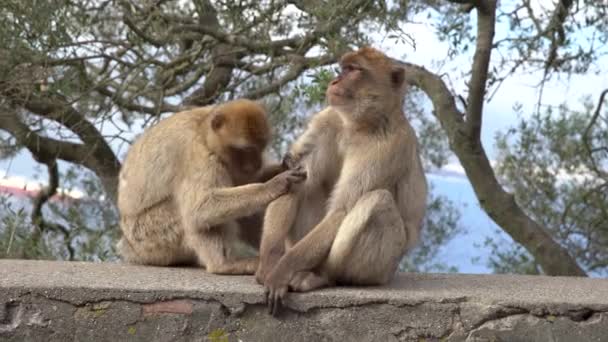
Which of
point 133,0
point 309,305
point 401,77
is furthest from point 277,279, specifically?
point 133,0

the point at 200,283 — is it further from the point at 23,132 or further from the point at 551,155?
the point at 551,155

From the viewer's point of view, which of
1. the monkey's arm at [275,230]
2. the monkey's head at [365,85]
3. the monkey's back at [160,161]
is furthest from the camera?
the monkey's back at [160,161]

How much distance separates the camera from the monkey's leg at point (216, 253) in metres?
3.97

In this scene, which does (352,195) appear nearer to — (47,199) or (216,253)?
(216,253)

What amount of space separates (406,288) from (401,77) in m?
0.87

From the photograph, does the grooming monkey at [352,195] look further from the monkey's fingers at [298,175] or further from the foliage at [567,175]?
the foliage at [567,175]

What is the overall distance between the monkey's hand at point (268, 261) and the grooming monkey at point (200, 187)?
249 mm

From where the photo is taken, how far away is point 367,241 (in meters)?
3.55

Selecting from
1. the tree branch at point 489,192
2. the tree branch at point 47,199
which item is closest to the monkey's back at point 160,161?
the tree branch at point 489,192

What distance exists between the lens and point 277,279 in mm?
3457

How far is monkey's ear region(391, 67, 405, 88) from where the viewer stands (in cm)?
383

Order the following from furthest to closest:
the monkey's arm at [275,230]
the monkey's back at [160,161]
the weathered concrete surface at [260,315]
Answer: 1. the monkey's back at [160,161]
2. the monkey's arm at [275,230]
3. the weathered concrete surface at [260,315]

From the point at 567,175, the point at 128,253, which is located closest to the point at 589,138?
the point at 567,175

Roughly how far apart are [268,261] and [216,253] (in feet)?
1.41
